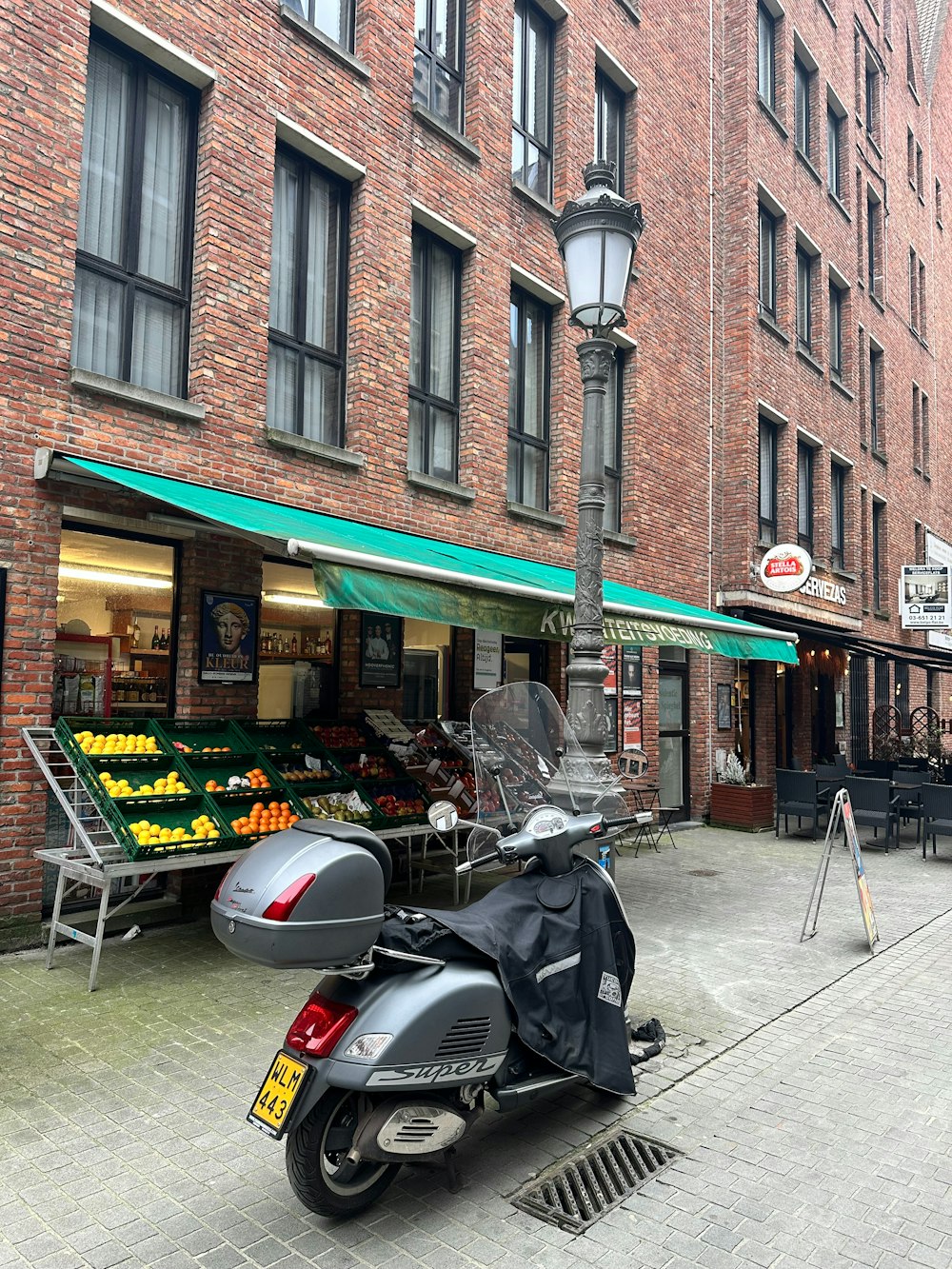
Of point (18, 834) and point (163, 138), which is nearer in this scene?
point (18, 834)

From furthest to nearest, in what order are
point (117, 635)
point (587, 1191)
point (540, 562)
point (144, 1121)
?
point (540, 562), point (117, 635), point (144, 1121), point (587, 1191)

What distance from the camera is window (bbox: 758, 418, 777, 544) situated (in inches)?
640

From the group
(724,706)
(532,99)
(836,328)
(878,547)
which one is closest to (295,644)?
(532,99)

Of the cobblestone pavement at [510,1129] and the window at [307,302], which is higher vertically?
the window at [307,302]

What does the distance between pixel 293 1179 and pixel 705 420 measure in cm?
1383

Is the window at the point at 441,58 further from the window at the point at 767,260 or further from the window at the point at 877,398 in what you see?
the window at the point at 877,398

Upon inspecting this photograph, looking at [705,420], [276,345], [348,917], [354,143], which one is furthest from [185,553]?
[705,420]

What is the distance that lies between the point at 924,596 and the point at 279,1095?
22.9m

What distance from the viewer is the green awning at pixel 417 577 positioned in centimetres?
559

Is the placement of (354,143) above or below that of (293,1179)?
above

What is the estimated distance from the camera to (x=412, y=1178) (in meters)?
3.46

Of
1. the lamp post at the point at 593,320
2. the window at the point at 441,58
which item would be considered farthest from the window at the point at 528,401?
the lamp post at the point at 593,320

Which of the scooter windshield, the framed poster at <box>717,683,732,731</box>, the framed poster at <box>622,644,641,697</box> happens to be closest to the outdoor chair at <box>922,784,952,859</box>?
the framed poster at <box>717,683,732,731</box>

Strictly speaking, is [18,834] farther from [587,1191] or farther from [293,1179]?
[587,1191]
